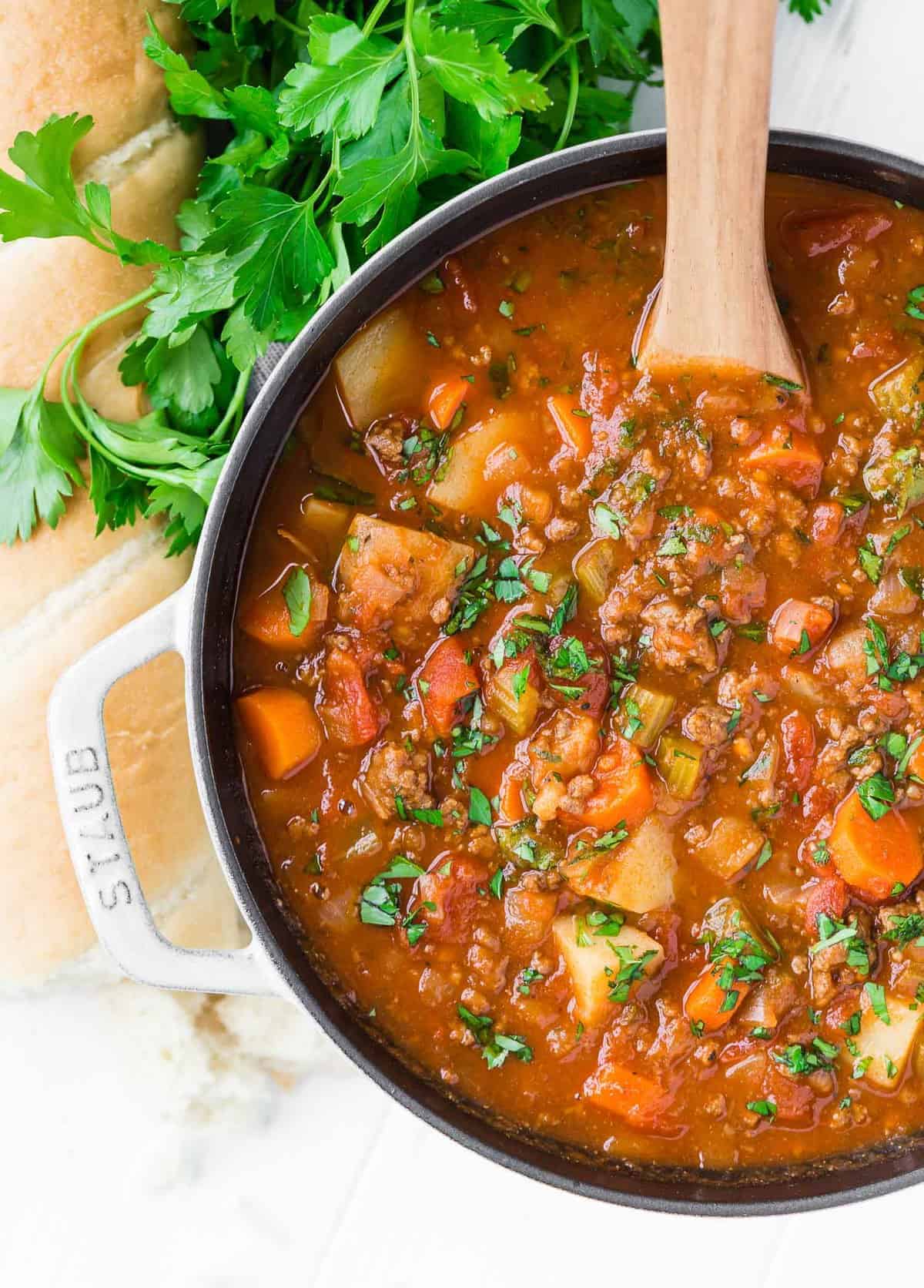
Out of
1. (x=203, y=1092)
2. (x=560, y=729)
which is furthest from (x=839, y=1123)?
(x=203, y=1092)

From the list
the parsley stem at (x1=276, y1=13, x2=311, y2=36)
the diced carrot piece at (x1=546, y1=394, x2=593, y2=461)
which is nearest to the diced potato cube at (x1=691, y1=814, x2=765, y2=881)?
the diced carrot piece at (x1=546, y1=394, x2=593, y2=461)

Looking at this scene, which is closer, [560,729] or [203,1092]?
[560,729]

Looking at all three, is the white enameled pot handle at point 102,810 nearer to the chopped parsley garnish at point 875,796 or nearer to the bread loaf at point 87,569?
the bread loaf at point 87,569

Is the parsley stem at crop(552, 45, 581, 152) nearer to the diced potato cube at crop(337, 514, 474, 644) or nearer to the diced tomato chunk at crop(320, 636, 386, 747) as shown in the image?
the diced potato cube at crop(337, 514, 474, 644)

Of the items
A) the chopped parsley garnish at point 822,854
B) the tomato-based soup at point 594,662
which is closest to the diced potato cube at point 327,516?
the tomato-based soup at point 594,662

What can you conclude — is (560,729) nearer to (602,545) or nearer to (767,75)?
(602,545)

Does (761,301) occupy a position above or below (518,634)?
above
